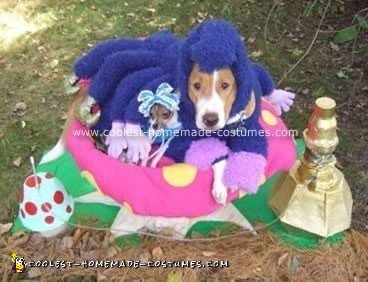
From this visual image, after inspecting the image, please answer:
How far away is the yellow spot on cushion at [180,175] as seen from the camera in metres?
1.69

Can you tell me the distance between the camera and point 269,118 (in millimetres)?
1893

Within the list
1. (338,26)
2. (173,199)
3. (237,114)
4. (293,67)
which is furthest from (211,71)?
(338,26)

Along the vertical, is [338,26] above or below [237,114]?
below

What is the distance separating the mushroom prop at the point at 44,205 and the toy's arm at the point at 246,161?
601mm

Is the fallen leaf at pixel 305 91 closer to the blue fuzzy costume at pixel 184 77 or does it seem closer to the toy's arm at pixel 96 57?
the blue fuzzy costume at pixel 184 77

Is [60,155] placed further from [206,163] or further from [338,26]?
[338,26]

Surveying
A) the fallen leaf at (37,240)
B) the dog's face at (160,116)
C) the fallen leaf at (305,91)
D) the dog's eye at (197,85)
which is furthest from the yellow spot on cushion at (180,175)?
the fallen leaf at (305,91)

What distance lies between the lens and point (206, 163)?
5.58ft

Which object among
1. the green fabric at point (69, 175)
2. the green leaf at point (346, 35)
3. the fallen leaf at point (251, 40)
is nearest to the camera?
the green fabric at point (69, 175)

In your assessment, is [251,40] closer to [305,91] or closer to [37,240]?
[305,91]

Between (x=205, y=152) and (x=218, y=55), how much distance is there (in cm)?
36

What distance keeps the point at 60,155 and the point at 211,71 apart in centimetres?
81

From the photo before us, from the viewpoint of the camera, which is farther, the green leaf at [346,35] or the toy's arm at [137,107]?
the green leaf at [346,35]

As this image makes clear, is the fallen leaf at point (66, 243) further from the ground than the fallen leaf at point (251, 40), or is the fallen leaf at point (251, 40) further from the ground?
the fallen leaf at point (251, 40)
